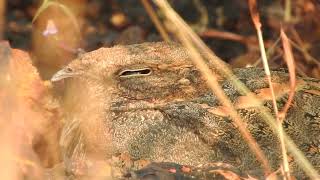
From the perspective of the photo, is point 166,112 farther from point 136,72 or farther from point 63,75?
point 63,75

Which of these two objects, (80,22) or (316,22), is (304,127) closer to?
(316,22)

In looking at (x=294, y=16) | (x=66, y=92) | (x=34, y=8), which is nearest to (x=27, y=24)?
(x=34, y=8)

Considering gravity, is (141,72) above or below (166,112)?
above

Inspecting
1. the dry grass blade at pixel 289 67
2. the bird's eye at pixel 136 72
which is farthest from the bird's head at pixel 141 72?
the dry grass blade at pixel 289 67

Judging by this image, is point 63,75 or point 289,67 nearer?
point 289,67

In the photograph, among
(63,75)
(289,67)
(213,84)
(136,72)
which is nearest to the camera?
(289,67)

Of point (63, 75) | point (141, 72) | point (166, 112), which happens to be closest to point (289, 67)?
point (166, 112)

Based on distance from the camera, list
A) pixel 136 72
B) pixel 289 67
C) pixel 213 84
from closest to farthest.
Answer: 1. pixel 289 67
2. pixel 213 84
3. pixel 136 72
